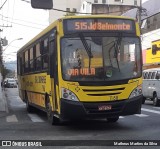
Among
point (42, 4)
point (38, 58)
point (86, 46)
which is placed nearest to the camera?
point (86, 46)

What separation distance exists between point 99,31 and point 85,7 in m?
65.8

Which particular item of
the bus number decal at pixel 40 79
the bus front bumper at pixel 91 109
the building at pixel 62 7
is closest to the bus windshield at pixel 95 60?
the bus front bumper at pixel 91 109

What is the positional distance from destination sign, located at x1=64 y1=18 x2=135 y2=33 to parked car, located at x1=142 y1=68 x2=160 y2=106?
38.8 feet

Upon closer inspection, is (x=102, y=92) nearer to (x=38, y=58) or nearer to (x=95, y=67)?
(x=95, y=67)

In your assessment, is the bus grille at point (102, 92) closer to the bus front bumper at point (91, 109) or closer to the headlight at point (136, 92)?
the bus front bumper at point (91, 109)

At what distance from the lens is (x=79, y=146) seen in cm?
1034

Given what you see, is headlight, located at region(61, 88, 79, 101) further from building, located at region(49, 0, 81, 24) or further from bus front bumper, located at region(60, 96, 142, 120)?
building, located at region(49, 0, 81, 24)

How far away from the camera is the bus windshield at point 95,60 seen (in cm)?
1255

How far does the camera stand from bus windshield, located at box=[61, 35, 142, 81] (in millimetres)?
12555

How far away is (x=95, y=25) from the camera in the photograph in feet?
42.4

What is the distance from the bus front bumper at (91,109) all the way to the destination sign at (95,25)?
2174mm

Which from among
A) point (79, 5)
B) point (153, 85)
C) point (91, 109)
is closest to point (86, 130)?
point (91, 109)

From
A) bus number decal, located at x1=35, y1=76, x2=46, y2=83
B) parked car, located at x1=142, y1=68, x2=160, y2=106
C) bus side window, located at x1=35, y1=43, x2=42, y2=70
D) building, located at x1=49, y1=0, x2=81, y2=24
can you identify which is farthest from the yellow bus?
building, located at x1=49, y1=0, x2=81, y2=24

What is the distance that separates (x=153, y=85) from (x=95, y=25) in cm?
1325
